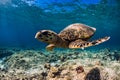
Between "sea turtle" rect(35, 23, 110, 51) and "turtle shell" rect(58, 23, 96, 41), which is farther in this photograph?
"turtle shell" rect(58, 23, 96, 41)

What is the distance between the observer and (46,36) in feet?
16.9

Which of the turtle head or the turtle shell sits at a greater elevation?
the turtle shell

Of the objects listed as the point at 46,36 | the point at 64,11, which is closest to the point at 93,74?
the point at 46,36

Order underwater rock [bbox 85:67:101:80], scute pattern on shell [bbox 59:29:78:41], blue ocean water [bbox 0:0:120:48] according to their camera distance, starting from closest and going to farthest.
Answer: underwater rock [bbox 85:67:101:80] < scute pattern on shell [bbox 59:29:78:41] < blue ocean water [bbox 0:0:120:48]

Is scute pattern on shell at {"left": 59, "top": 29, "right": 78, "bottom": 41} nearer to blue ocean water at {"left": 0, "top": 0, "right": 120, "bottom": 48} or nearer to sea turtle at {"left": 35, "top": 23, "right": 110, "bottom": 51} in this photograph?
sea turtle at {"left": 35, "top": 23, "right": 110, "bottom": 51}

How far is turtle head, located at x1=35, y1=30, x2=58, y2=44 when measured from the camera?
500 cm

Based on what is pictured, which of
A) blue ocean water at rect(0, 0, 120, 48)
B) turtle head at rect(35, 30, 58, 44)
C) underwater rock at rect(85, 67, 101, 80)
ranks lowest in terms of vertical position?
underwater rock at rect(85, 67, 101, 80)

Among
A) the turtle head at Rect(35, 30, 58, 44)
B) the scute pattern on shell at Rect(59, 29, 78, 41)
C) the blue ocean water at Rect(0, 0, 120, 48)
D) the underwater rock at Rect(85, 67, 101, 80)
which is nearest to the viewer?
the turtle head at Rect(35, 30, 58, 44)

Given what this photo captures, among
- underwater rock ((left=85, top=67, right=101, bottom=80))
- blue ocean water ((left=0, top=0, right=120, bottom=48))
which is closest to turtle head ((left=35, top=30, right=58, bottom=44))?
underwater rock ((left=85, top=67, right=101, bottom=80))

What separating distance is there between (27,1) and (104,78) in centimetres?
2705

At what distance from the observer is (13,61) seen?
43.4ft

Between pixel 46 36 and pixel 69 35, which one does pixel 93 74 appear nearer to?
pixel 69 35

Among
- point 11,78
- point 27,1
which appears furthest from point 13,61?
point 27,1

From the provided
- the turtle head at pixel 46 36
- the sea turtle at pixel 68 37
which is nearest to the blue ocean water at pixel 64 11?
the sea turtle at pixel 68 37
